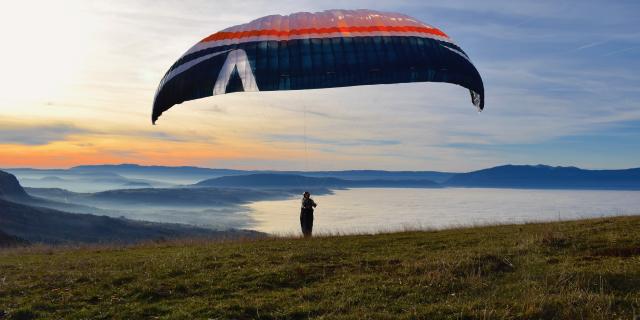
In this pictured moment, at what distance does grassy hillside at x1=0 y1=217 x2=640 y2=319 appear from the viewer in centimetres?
989

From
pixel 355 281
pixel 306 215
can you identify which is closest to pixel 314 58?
pixel 306 215

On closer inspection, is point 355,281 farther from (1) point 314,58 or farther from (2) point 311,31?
(2) point 311,31

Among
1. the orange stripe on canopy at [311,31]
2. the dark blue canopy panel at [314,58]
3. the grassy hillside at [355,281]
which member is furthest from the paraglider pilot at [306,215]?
the orange stripe on canopy at [311,31]

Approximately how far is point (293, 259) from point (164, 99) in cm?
788

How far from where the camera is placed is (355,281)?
39.6 feet

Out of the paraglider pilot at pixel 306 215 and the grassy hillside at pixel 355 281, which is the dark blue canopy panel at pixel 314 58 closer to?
the grassy hillside at pixel 355 281

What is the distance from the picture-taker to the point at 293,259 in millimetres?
15133

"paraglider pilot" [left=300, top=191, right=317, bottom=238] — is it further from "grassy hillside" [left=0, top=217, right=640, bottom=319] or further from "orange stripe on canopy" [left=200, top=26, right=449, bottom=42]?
"orange stripe on canopy" [left=200, top=26, right=449, bottom=42]

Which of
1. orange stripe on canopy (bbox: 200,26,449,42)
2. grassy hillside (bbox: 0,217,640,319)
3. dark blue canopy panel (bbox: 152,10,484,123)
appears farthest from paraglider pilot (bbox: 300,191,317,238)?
orange stripe on canopy (bbox: 200,26,449,42)

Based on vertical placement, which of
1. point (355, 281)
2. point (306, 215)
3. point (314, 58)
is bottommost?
point (355, 281)

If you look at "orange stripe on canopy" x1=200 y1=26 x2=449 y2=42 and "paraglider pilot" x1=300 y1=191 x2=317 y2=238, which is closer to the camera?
"orange stripe on canopy" x1=200 y1=26 x2=449 y2=42

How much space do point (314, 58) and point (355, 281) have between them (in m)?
8.03

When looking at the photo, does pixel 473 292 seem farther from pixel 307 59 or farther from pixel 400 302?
pixel 307 59

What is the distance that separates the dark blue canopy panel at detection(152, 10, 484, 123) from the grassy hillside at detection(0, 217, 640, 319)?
5516 mm
